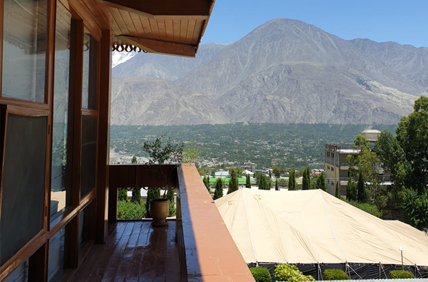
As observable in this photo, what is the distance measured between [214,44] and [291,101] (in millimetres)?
95771

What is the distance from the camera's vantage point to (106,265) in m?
3.08

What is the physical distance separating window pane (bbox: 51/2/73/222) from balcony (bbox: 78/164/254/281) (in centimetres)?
79

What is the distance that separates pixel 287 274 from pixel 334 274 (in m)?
1.18

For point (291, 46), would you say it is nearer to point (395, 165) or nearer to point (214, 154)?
point (214, 154)

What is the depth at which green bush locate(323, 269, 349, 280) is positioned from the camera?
6816 millimetres

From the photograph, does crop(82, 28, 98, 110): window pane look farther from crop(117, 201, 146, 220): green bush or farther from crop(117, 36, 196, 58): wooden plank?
crop(117, 201, 146, 220): green bush

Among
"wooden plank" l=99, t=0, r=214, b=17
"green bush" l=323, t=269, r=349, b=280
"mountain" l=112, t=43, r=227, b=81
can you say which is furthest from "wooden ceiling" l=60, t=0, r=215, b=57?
"mountain" l=112, t=43, r=227, b=81

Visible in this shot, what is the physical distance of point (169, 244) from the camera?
3826 millimetres

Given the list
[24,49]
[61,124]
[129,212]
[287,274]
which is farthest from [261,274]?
[129,212]

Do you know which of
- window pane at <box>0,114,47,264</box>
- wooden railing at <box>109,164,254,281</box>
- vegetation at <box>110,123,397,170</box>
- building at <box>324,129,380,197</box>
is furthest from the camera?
vegetation at <box>110,123,397,170</box>

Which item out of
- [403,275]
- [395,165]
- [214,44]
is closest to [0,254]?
[403,275]

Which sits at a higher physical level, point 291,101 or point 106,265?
point 291,101

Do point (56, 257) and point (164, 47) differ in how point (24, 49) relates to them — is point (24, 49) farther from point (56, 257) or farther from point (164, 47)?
point (164, 47)

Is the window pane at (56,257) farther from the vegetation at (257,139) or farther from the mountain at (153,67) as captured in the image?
the mountain at (153,67)
